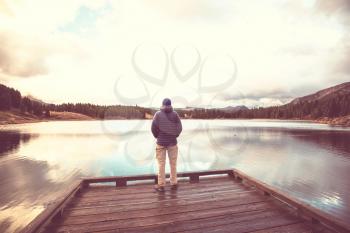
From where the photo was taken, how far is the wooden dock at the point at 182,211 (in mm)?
4984

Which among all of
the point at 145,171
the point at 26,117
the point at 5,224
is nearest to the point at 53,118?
the point at 26,117

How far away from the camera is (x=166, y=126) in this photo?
24.4ft

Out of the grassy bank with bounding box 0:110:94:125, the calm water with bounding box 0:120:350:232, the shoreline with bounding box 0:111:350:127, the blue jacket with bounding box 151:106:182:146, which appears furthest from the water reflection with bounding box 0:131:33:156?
the grassy bank with bounding box 0:110:94:125

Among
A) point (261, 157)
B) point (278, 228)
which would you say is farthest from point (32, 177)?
point (261, 157)

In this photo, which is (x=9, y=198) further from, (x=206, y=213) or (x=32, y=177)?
(x=206, y=213)

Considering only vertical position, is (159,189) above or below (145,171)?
above

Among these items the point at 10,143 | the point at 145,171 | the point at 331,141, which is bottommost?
the point at 145,171

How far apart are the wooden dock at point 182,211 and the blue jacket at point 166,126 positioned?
1647mm

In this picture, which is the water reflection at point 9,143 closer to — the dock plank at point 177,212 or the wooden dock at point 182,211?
the wooden dock at point 182,211

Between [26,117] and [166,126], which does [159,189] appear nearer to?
[166,126]

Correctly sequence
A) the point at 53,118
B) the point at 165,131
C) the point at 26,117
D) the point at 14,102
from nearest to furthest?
the point at 165,131 < the point at 26,117 < the point at 14,102 < the point at 53,118

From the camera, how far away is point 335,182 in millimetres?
18531

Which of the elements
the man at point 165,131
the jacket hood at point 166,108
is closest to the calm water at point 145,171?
the man at point 165,131

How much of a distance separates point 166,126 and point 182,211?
263 cm
